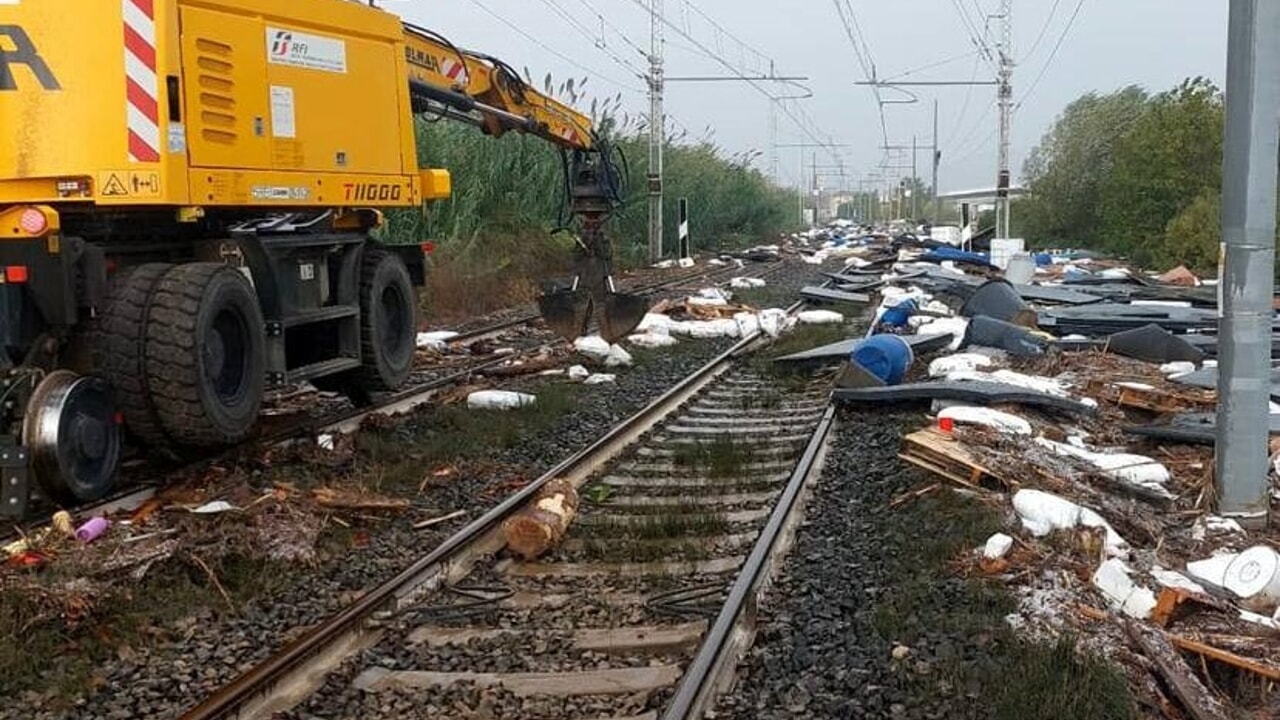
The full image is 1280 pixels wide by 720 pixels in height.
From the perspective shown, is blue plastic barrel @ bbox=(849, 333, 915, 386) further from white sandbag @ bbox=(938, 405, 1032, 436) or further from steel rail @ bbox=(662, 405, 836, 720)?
steel rail @ bbox=(662, 405, 836, 720)

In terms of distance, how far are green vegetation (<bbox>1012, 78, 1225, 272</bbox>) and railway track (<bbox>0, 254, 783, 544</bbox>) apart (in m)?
14.6

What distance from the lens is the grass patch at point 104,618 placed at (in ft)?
16.1

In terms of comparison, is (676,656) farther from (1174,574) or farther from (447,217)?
(447,217)

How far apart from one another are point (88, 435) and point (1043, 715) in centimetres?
525

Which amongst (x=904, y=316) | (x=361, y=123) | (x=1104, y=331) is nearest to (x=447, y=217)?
(x=904, y=316)

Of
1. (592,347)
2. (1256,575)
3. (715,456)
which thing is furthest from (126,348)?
(592,347)

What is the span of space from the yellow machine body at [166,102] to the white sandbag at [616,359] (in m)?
5.43

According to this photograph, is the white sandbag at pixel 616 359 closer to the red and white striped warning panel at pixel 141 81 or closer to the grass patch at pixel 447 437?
the grass patch at pixel 447 437

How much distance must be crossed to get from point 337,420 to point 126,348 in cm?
261

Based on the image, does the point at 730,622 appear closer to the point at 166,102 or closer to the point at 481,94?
the point at 166,102

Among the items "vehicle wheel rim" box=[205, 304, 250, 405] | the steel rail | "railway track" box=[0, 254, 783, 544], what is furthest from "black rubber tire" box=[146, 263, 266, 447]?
the steel rail

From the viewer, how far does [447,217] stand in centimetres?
2314

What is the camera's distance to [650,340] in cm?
1602

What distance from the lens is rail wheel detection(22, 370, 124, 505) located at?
666 cm
